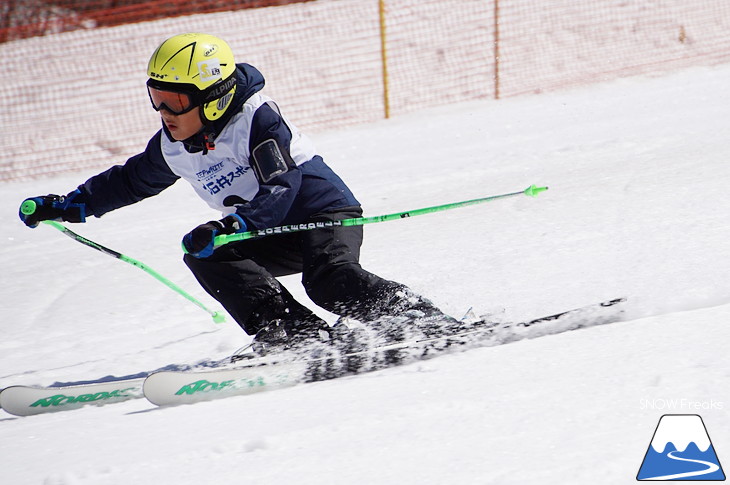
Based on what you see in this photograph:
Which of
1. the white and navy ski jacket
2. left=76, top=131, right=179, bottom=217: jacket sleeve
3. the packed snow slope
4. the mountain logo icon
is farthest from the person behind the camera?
left=76, top=131, right=179, bottom=217: jacket sleeve

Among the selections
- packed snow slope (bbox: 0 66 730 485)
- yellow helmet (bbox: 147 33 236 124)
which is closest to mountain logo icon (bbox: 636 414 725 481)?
packed snow slope (bbox: 0 66 730 485)

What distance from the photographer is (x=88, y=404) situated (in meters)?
3.64

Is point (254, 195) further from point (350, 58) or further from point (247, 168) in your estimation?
point (350, 58)

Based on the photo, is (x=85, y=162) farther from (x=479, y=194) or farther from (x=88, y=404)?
(x=88, y=404)

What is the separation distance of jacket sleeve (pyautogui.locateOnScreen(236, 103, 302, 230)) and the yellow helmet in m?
0.18

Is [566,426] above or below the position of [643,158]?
below

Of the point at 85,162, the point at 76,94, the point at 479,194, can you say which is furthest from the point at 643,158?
the point at 76,94

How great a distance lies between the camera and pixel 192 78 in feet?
11.6

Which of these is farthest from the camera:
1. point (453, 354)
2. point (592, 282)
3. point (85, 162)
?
point (85, 162)

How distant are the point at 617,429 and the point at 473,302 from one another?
201 cm

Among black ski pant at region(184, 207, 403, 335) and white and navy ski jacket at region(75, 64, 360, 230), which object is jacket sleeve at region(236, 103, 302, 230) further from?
black ski pant at region(184, 207, 403, 335)

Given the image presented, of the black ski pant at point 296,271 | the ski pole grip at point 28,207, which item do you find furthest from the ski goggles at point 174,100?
the ski pole grip at point 28,207

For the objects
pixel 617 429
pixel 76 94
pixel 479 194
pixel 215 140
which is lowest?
pixel 617 429

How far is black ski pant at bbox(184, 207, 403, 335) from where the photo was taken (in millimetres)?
3635
